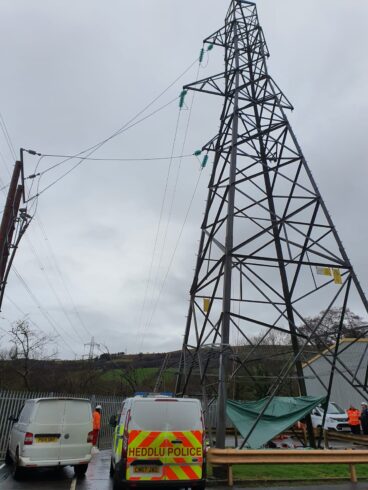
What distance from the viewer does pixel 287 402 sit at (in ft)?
37.4

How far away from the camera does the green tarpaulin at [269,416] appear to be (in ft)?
34.2

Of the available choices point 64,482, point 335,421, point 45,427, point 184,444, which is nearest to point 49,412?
point 45,427

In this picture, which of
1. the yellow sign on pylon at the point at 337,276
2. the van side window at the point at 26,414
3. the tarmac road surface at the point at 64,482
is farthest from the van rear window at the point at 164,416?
the yellow sign on pylon at the point at 337,276

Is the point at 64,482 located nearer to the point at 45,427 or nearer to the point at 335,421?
→ the point at 45,427

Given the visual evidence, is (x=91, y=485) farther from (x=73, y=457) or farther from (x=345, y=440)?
(x=345, y=440)

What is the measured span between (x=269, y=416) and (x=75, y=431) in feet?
16.1

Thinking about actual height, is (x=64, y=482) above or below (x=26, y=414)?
below

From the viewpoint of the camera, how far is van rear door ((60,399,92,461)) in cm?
982

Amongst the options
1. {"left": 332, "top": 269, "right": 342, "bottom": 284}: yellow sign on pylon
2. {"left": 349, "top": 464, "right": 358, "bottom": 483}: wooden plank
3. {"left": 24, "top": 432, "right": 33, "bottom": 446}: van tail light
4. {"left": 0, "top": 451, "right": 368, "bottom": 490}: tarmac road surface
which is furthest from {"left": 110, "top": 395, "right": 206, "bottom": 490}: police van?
{"left": 332, "top": 269, "right": 342, "bottom": 284}: yellow sign on pylon

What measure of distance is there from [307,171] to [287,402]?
22.7ft

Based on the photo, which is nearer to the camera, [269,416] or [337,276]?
[269,416]

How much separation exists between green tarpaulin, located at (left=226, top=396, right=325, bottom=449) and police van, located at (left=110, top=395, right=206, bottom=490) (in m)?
2.91

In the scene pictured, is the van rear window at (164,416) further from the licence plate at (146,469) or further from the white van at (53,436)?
the white van at (53,436)

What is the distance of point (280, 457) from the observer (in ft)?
31.4
